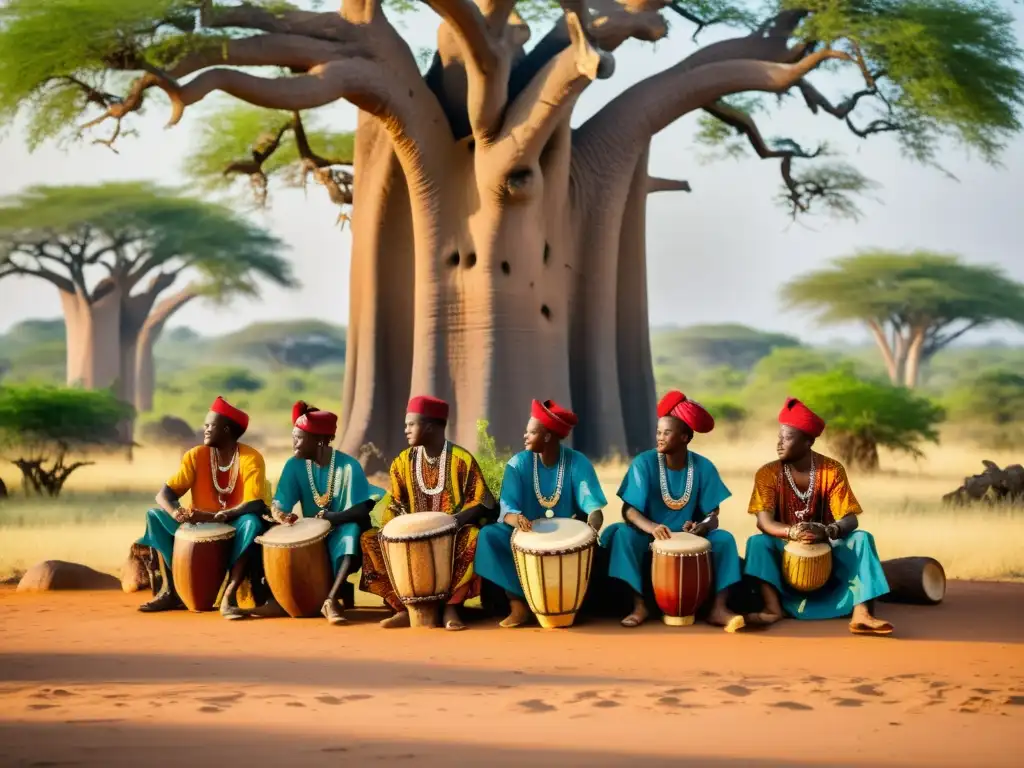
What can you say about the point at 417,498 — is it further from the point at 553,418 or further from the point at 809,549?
the point at 809,549

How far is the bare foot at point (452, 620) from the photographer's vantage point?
7.52 m

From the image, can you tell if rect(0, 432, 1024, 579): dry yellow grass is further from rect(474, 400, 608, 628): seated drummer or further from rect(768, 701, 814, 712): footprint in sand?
→ rect(768, 701, 814, 712): footprint in sand

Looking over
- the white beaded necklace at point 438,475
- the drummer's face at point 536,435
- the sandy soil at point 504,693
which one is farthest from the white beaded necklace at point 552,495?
the sandy soil at point 504,693

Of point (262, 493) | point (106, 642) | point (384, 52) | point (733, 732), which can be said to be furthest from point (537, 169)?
point (733, 732)

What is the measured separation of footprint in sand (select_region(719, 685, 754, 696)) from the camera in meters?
5.94

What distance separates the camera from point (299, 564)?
7805 millimetres

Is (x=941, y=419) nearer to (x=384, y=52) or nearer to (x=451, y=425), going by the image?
(x=451, y=425)

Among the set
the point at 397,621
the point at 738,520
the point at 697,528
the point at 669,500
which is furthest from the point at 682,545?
the point at 738,520

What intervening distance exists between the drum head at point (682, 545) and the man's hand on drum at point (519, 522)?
0.61m

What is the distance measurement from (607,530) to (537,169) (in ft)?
22.8

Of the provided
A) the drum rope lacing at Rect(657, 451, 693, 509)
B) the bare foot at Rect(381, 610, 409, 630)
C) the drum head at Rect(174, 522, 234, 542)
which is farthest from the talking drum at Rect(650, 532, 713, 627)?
the drum head at Rect(174, 522, 234, 542)

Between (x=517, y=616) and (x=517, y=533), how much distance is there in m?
0.43

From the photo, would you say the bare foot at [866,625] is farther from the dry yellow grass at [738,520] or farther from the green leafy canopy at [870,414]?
the green leafy canopy at [870,414]

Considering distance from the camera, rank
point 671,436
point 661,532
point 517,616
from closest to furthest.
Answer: point 661,532
point 517,616
point 671,436
